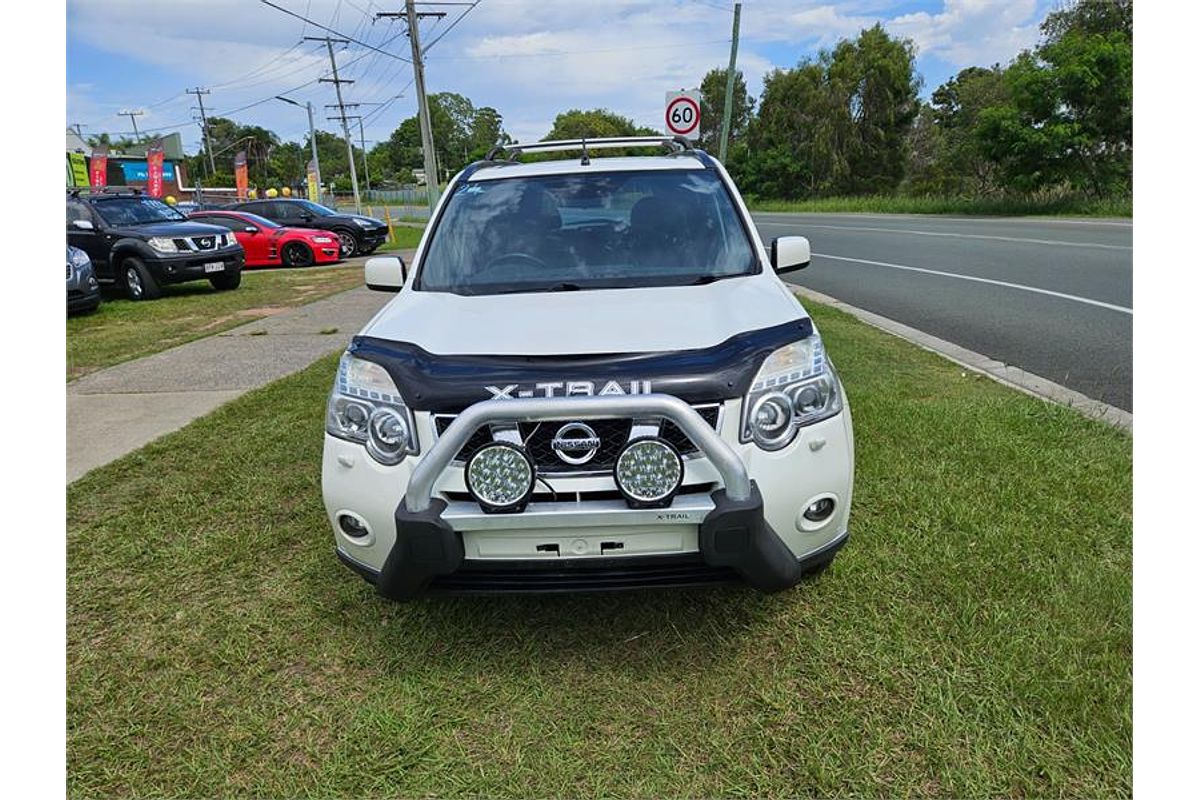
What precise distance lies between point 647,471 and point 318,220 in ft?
62.1

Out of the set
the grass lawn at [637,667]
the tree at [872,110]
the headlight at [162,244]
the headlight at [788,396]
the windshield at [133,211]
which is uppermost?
the tree at [872,110]

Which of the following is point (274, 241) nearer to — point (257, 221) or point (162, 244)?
point (257, 221)

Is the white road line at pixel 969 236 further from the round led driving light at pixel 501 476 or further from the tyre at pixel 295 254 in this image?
the tyre at pixel 295 254

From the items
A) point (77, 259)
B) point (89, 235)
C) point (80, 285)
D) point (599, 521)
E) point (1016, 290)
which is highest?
point (89, 235)

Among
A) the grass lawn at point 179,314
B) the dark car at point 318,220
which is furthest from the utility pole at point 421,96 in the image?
the grass lawn at point 179,314

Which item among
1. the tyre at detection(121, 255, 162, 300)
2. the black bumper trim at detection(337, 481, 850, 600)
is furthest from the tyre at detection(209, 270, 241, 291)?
the black bumper trim at detection(337, 481, 850, 600)

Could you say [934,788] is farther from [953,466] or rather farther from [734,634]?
[953,466]

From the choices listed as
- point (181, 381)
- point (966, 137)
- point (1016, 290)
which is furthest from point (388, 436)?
point (966, 137)

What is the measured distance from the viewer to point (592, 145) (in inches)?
163

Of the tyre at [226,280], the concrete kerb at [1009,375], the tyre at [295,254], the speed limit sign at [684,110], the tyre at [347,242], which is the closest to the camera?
the concrete kerb at [1009,375]

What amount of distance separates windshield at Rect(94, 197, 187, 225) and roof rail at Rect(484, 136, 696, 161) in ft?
35.8

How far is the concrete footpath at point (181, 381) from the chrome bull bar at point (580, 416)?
3.34 meters

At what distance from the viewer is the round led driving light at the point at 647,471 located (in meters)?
2.18

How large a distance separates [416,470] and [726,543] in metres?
0.91
